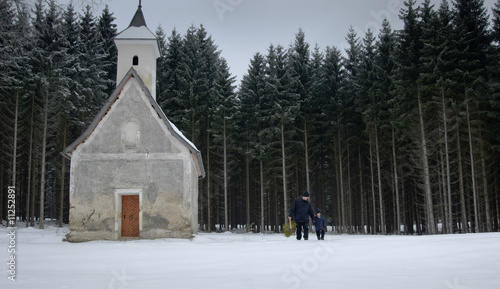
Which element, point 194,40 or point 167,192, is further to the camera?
point 194,40

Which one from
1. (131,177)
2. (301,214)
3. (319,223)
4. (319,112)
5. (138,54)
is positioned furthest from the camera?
(319,112)

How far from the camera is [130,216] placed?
17.3 meters

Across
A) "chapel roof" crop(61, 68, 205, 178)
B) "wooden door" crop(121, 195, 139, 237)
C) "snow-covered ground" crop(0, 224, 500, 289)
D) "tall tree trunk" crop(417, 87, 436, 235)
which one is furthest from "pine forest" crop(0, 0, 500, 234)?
"snow-covered ground" crop(0, 224, 500, 289)

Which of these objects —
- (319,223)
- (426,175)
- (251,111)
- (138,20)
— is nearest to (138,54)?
(138,20)

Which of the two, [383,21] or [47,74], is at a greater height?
[383,21]

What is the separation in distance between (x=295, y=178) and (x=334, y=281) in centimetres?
3049

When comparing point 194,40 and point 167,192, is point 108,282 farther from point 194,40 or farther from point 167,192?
point 194,40

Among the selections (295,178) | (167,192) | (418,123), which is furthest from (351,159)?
(167,192)

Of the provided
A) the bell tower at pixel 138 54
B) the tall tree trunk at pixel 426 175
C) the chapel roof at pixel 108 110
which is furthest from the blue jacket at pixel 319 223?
the tall tree trunk at pixel 426 175

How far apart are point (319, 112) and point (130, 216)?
72.1ft

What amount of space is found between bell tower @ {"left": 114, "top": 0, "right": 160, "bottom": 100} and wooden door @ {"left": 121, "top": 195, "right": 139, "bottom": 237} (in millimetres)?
6122

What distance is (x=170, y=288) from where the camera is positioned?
4.91m

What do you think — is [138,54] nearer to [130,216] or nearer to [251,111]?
[130,216]

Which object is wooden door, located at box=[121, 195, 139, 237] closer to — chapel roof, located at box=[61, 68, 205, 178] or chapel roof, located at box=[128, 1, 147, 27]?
chapel roof, located at box=[61, 68, 205, 178]
